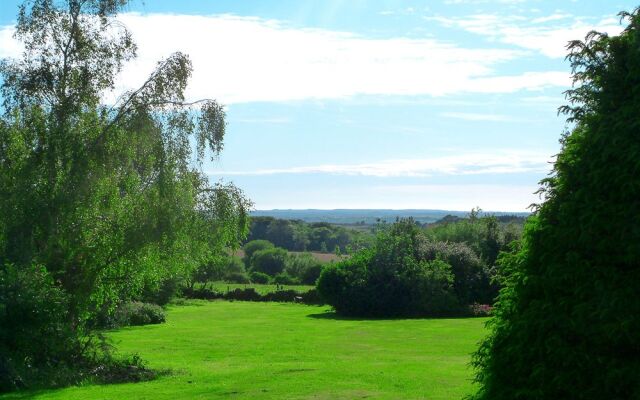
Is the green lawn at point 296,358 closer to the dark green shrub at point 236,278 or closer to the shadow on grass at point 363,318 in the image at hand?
the shadow on grass at point 363,318

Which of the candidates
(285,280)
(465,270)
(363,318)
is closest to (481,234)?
(465,270)

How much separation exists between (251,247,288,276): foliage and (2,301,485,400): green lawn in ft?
143

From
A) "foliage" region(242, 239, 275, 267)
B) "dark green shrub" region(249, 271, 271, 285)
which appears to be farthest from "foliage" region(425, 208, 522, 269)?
"foliage" region(242, 239, 275, 267)

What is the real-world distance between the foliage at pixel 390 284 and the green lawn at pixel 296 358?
365 centimetres

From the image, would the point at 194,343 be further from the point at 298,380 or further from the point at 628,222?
the point at 628,222

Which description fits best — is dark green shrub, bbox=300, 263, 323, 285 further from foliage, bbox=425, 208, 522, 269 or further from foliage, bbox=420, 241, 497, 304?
foliage, bbox=420, 241, 497, 304

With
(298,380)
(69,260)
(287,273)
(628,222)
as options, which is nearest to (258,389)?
(298,380)

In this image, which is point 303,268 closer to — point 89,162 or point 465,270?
point 465,270

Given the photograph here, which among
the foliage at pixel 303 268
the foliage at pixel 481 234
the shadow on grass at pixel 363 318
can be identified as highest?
the foliage at pixel 481 234

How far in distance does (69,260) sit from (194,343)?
993 cm

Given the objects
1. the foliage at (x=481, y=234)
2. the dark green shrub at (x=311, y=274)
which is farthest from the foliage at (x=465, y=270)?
the dark green shrub at (x=311, y=274)

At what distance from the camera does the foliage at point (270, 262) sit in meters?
92.8

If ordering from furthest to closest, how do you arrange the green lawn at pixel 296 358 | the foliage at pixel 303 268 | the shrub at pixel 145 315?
the foliage at pixel 303 268 < the shrub at pixel 145 315 < the green lawn at pixel 296 358

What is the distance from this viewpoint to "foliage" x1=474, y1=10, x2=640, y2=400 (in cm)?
797
